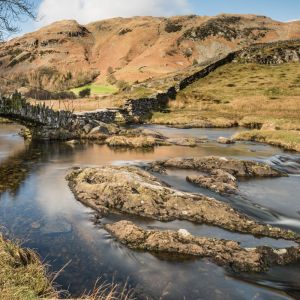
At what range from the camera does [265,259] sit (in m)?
12.5

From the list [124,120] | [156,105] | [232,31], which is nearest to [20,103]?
[124,120]

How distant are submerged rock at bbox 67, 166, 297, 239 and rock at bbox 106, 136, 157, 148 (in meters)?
15.6

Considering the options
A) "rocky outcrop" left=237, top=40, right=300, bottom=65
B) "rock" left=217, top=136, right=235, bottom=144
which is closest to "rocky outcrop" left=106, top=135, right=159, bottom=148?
"rock" left=217, top=136, right=235, bottom=144

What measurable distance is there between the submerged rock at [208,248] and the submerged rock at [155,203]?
1828 millimetres

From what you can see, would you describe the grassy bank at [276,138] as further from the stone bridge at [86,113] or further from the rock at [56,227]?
the rock at [56,227]

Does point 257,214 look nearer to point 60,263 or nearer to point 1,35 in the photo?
point 60,263

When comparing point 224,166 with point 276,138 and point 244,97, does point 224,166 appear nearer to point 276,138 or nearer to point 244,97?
point 276,138

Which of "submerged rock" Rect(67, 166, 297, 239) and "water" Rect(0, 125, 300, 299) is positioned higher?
"submerged rock" Rect(67, 166, 297, 239)

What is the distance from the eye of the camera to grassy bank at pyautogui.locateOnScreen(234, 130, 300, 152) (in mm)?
37388

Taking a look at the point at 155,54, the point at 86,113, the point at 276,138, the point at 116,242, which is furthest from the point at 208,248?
the point at 155,54

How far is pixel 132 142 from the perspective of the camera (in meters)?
36.0

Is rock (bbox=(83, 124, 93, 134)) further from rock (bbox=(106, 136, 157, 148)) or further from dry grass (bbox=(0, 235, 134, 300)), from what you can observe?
dry grass (bbox=(0, 235, 134, 300))

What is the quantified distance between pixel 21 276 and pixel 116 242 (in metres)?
Answer: 4.76

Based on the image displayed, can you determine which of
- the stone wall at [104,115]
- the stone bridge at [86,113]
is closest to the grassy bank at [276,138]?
the stone bridge at [86,113]
